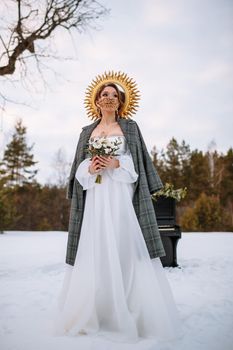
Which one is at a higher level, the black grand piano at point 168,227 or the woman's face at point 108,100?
the woman's face at point 108,100

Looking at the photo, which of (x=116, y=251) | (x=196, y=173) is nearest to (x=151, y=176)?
(x=116, y=251)

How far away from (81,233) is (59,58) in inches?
276

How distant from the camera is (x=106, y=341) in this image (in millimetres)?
2168

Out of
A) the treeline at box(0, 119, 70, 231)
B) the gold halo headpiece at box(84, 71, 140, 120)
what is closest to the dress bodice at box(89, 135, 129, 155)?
the gold halo headpiece at box(84, 71, 140, 120)

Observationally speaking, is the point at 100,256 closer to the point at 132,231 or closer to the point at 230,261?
the point at 132,231

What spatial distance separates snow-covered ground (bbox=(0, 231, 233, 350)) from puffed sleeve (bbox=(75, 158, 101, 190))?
4.08 ft

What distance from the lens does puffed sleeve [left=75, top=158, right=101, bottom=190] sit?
2.64 meters

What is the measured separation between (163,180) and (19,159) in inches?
520

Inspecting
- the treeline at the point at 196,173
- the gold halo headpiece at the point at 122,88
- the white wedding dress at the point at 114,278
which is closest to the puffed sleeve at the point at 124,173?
the white wedding dress at the point at 114,278

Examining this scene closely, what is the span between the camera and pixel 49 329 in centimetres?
249

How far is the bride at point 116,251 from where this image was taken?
232cm

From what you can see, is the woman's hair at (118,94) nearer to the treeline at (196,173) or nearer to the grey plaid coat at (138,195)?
the grey plaid coat at (138,195)

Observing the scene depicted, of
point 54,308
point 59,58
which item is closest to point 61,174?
point 59,58

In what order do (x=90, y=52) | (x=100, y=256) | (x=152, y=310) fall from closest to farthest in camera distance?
(x=152, y=310), (x=100, y=256), (x=90, y=52)
